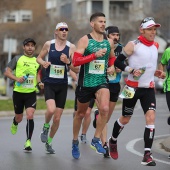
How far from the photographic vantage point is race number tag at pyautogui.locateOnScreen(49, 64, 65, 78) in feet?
40.5

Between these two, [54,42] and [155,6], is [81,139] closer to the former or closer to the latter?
[54,42]

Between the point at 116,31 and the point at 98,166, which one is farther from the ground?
the point at 116,31

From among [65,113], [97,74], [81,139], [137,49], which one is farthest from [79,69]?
[65,113]

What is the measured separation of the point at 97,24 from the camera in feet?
36.6

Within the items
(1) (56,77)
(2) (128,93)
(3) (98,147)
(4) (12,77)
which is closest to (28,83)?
(4) (12,77)

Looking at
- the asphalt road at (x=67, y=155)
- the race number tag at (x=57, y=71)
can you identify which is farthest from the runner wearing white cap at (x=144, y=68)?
the race number tag at (x=57, y=71)

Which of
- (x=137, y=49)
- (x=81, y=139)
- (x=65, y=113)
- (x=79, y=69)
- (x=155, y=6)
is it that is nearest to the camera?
(x=137, y=49)

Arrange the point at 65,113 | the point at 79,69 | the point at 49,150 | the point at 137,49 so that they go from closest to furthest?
1. the point at 137,49
2. the point at 79,69
3. the point at 49,150
4. the point at 65,113

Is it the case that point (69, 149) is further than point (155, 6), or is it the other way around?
point (155, 6)

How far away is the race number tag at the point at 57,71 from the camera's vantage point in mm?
12352

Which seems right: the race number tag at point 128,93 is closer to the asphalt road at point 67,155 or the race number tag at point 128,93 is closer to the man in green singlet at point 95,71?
the man in green singlet at point 95,71

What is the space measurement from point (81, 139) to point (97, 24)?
380 centimetres

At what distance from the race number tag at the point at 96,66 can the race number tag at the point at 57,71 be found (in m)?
1.38

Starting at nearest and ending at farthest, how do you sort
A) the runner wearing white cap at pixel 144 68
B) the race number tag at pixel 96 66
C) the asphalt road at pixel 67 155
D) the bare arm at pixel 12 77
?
1. the runner wearing white cap at pixel 144 68
2. the asphalt road at pixel 67 155
3. the race number tag at pixel 96 66
4. the bare arm at pixel 12 77
